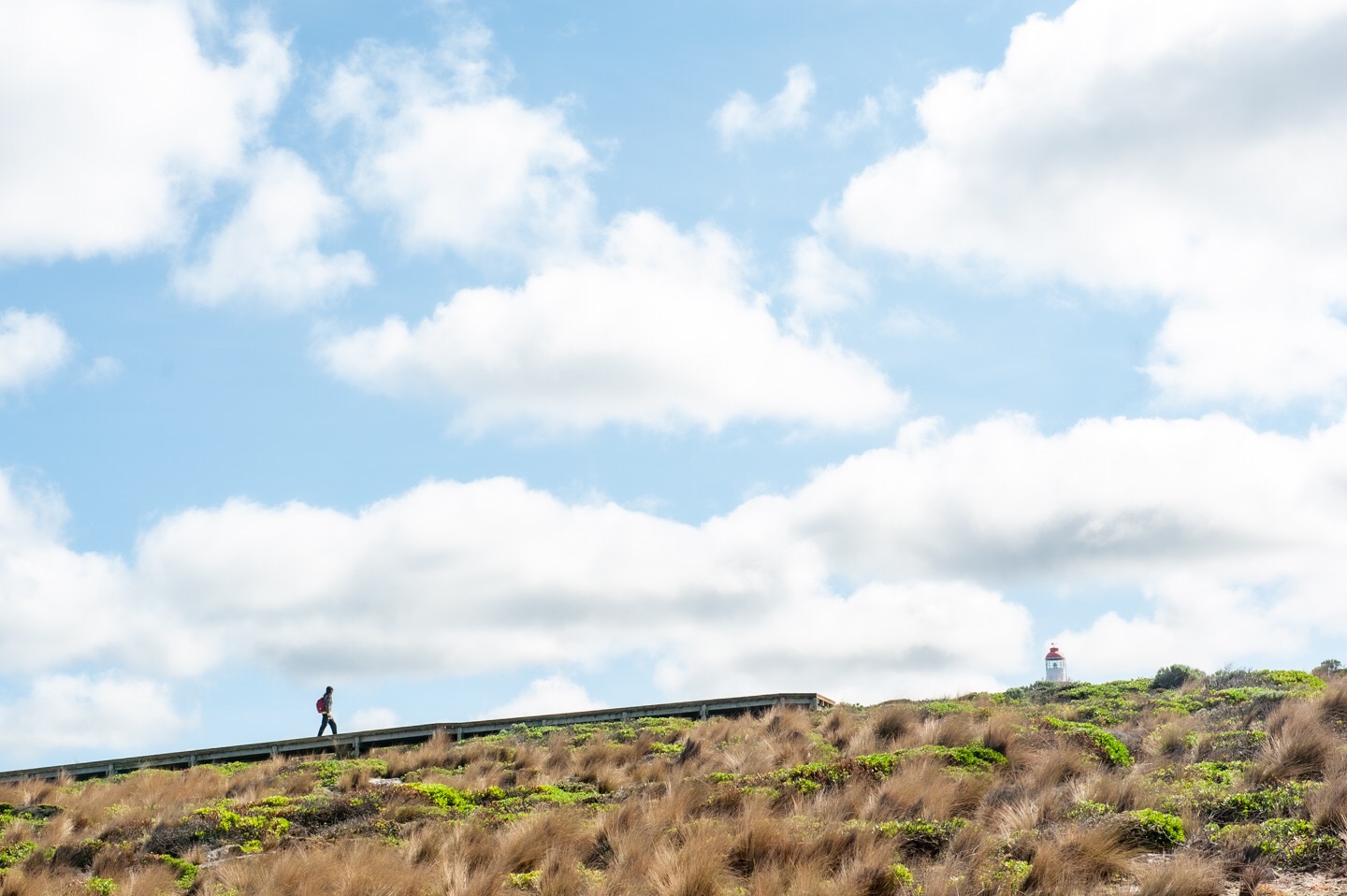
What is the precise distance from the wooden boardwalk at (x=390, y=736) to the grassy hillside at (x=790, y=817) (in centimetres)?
539

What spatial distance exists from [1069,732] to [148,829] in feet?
39.6

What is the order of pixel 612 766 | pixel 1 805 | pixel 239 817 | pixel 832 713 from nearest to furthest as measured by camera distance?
pixel 239 817, pixel 612 766, pixel 1 805, pixel 832 713

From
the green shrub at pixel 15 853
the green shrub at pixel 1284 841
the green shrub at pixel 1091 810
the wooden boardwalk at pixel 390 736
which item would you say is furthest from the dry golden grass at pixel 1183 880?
the wooden boardwalk at pixel 390 736

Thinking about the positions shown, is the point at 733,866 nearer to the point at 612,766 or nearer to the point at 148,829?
the point at 612,766

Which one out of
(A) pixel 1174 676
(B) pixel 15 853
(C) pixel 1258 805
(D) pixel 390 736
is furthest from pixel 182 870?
(A) pixel 1174 676

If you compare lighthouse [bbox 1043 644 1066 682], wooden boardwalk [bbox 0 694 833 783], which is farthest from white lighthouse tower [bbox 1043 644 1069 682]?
wooden boardwalk [bbox 0 694 833 783]

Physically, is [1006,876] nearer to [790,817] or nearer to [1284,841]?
[1284,841]

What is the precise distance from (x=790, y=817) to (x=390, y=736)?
670 inches

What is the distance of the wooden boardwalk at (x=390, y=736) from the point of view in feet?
83.8

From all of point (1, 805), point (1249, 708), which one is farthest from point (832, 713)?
point (1, 805)

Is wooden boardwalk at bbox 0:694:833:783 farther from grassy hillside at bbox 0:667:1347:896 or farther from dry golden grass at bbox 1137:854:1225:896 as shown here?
dry golden grass at bbox 1137:854:1225:896

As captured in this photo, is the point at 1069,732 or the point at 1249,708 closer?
the point at 1069,732

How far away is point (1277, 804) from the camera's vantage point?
1084 centimetres

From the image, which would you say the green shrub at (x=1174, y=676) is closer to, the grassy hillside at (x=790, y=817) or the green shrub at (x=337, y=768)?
the grassy hillside at (x=790, y=817)
